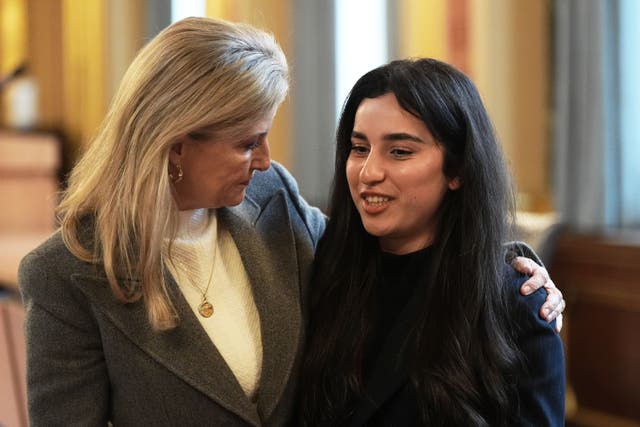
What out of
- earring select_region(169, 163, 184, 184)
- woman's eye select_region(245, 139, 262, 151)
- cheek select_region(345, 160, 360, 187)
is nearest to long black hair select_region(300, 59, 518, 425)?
cheek select_region(345, 160, 360, 187)

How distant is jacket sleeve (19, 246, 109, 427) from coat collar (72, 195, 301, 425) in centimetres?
4

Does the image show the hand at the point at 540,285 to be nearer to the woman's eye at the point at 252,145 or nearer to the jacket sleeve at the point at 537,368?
the jacket sleeve at the point at 537,368

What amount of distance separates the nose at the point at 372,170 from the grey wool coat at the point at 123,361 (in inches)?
13.6

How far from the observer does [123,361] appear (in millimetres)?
1602

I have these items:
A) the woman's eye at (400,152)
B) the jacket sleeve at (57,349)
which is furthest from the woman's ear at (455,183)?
the jacket sleeve at (57,349)

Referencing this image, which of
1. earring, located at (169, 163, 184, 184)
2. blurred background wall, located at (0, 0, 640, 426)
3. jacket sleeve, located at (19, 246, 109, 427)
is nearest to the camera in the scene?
jacket sleeve, located at (19, 246, 109, 427)

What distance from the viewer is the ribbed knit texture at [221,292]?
67.5 inches

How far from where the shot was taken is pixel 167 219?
162 cm

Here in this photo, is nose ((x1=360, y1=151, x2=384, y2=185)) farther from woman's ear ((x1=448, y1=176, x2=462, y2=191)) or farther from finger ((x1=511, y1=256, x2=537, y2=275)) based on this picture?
finger ((x1=511, y1=256, x2=537, y2=275))

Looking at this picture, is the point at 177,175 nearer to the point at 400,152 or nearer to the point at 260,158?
the point at 260,158

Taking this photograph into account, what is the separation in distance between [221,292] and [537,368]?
0.66 m

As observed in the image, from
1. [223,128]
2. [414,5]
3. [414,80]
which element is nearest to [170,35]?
[223,128]

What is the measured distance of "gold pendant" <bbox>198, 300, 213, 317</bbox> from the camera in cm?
172

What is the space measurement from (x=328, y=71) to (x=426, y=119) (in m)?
3.97
